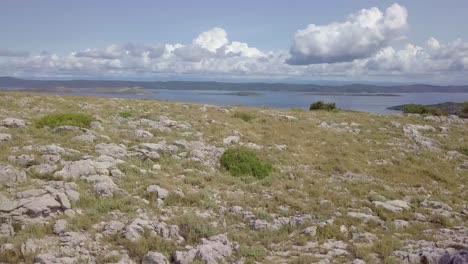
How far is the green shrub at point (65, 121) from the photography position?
59.3 ft

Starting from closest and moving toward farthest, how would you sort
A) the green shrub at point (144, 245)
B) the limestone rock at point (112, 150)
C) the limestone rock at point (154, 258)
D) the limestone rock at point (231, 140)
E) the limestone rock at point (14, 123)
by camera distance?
the limestone rock at point (154, 258) < the green shrub at point (144, 245) < the limestone rock at point (112, 150) < the limestone rock at point (14, 123) < the limestone rock at point (231, 140)

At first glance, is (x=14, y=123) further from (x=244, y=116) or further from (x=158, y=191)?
(x=244, y=116)

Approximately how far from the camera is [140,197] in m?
11.7

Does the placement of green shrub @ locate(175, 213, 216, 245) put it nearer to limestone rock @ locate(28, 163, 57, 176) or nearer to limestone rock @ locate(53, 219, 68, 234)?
limestone rock @ locate(53, 219, 68, 234)

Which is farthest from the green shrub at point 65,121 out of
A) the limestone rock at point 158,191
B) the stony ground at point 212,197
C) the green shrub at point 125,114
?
the limestone rock at point 158,191

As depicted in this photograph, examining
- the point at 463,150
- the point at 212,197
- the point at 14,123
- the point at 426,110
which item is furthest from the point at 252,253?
the point at 426,110

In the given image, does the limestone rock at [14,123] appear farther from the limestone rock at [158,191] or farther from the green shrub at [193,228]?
the green shrub at [193,228]

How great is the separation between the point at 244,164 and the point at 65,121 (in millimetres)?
9287

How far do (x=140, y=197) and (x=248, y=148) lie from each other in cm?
788

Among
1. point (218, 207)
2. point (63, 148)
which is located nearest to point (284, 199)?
point (218, 207)

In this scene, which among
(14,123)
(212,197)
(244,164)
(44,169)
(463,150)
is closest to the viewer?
(44,169)

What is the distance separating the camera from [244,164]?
617 inches

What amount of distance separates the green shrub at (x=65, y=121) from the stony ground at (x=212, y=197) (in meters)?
0.58

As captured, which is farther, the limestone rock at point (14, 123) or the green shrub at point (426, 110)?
the green shrub at point (426, 110)
